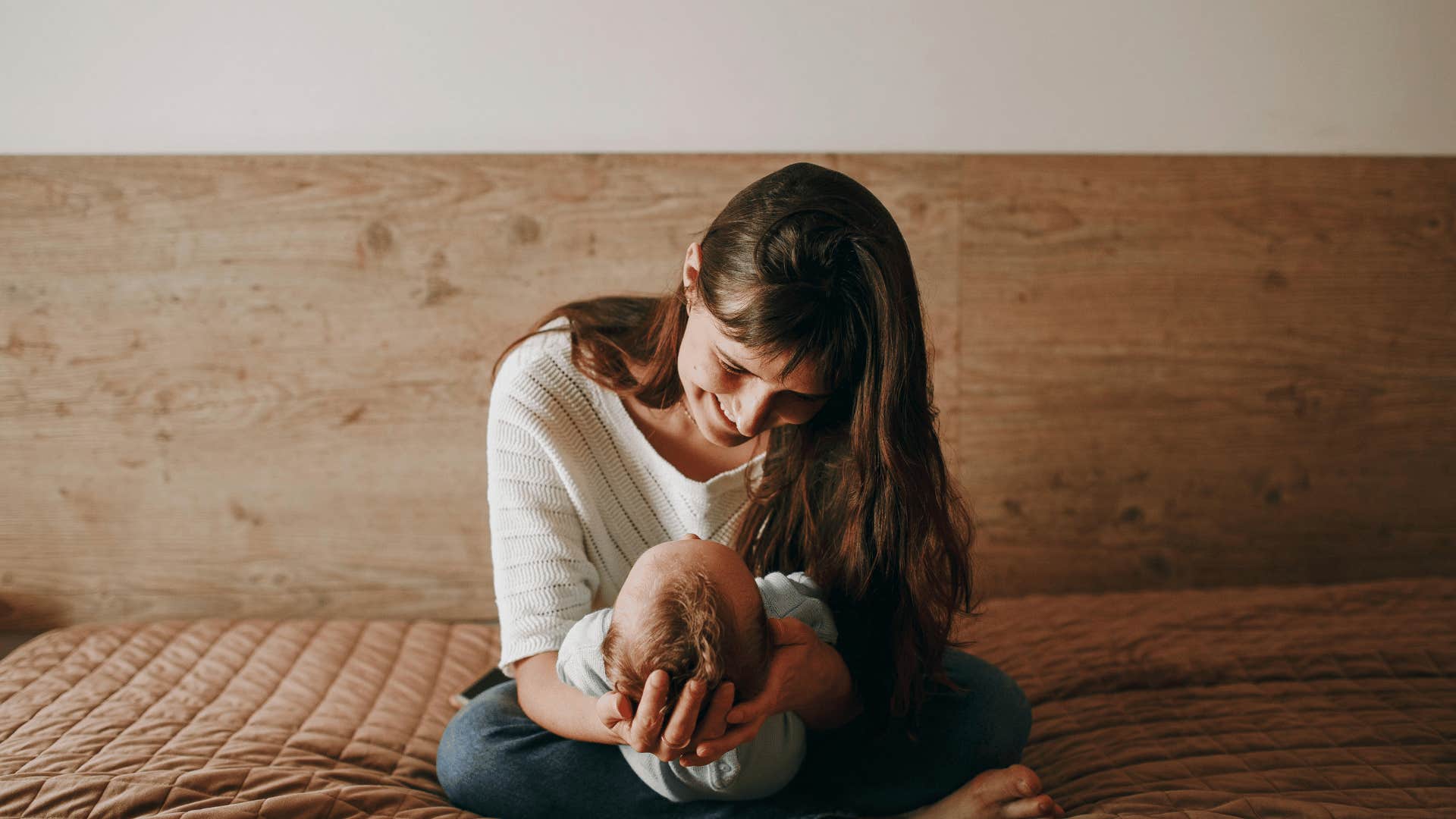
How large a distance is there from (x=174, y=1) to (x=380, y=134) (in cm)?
37

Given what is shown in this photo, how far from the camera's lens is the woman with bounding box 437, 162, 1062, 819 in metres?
0.87

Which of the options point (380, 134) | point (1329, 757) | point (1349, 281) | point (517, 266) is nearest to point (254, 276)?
point (380, 134)

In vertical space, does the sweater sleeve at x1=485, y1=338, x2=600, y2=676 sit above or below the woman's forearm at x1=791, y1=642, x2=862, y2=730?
above

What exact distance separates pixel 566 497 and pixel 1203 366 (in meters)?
1.25


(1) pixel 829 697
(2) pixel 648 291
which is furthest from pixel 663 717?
(2) pixel 648 291

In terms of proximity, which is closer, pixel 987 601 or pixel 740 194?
pixel 740 194

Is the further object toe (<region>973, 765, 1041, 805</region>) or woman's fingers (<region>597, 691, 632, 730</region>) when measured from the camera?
toe (<region>973, 765, 1041, 805</region>)

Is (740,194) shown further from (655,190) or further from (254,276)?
(254,276)

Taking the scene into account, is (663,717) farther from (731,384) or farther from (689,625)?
(731,384)

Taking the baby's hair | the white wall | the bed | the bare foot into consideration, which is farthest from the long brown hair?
the white wall

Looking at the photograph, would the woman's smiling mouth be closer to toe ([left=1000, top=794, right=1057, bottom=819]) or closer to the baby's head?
the baby's head

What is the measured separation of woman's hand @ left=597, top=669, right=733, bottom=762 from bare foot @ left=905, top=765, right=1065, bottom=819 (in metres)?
0.30

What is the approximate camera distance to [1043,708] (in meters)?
1.29

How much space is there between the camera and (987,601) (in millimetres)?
1709
